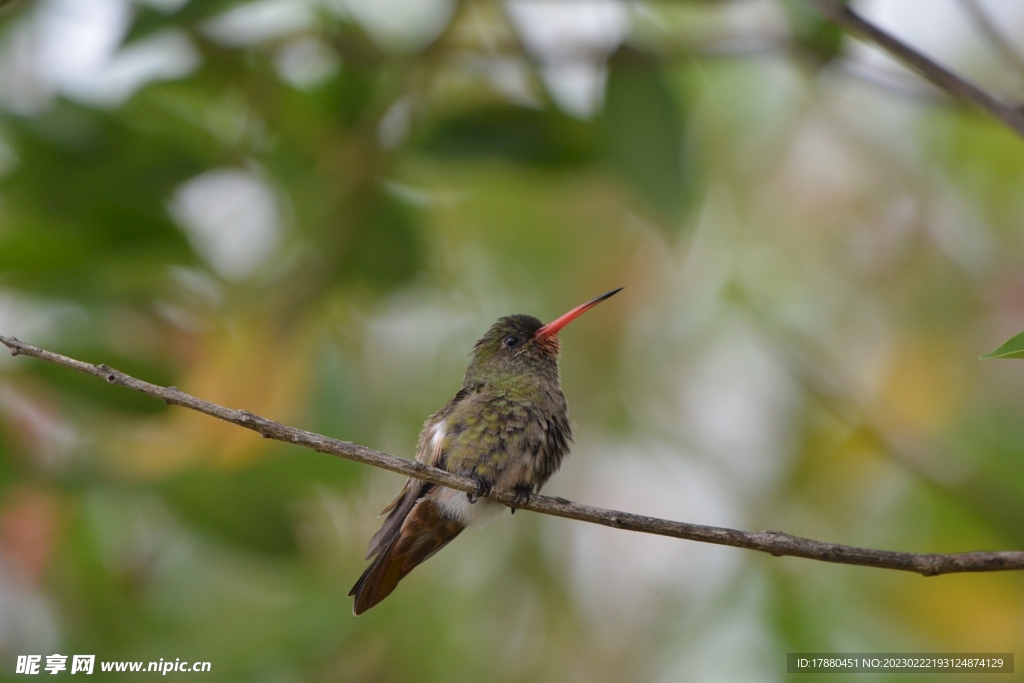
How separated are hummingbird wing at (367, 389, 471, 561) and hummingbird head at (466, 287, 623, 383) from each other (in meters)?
0.17

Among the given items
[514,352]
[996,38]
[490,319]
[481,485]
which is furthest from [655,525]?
[490,319]

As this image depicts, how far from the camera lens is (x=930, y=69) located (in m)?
2.13

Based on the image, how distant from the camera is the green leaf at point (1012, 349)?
1.42 m

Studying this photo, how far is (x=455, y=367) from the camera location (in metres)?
4.48

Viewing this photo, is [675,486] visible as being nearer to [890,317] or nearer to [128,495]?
[890,317]

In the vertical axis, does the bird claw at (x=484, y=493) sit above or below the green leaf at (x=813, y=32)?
below

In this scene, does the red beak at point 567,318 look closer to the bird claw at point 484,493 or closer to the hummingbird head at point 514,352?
the hummingbird head at point 514,352

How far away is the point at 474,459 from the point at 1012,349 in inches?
69.7

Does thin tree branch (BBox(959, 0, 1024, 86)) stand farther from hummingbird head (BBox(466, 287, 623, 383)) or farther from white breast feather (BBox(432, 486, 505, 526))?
white breast feather (BBox(432, 486, 505, 526))

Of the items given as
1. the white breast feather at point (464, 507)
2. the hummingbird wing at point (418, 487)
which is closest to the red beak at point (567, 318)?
the hummingbird wing at point (418, 487)

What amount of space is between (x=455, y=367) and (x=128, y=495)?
149 cm

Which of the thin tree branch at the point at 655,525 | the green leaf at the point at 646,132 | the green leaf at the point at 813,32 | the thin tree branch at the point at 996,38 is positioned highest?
the green leaf at the point at 813,32

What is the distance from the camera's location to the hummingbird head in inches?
132

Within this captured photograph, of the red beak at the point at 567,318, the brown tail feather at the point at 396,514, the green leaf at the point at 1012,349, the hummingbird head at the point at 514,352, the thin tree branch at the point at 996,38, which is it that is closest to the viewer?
the green leaf at the point at 1012,349
